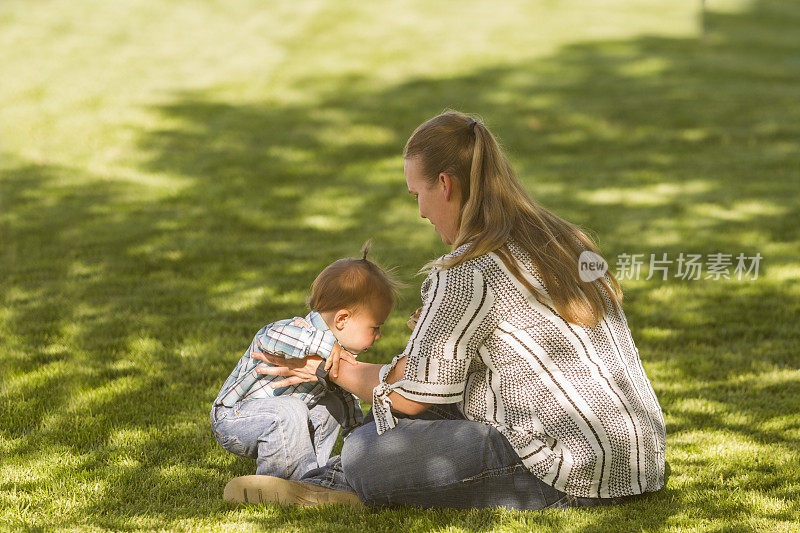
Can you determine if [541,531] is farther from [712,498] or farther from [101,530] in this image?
[101,530]

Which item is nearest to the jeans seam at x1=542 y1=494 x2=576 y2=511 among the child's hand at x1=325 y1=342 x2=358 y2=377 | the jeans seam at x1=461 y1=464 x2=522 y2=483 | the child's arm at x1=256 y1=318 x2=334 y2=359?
the jeans seam at x1=461 y1=464 x2=522 y2=483

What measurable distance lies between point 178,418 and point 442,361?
2.15 meters

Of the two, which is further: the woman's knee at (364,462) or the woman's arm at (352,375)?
the woman's knee at (364,462)

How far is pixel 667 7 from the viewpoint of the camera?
2209 cm

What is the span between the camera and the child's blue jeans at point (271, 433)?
408 centimetres

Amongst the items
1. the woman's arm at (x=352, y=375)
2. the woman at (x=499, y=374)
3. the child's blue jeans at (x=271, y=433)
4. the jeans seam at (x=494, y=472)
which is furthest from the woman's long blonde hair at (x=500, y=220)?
the child's blue jeans at (x=271, y=433)

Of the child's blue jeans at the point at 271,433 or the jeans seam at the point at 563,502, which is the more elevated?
the child's blue jeans at the point at 271,433

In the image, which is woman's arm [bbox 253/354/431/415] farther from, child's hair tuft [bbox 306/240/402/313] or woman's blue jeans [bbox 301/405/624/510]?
child's hair tuft [bbox 306/240/402/313]

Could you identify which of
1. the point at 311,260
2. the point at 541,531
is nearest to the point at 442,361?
the point at 541,531

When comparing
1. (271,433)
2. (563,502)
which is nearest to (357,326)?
(271,433)

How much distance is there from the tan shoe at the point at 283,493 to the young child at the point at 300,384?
111 millimetres

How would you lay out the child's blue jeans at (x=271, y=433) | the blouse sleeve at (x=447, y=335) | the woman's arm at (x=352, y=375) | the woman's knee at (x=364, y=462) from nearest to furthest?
the blouse sleeve at (x=447, y=335) → the woman's arm at (x=352, y=375) → the woman's knee at (x=364, y=462) → the child's blue jeans at (x=271, y=433)

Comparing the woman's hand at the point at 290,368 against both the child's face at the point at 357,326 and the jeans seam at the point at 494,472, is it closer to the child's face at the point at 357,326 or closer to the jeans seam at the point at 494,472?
the child's face at the point at 357,326

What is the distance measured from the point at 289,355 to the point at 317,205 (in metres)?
6.19
